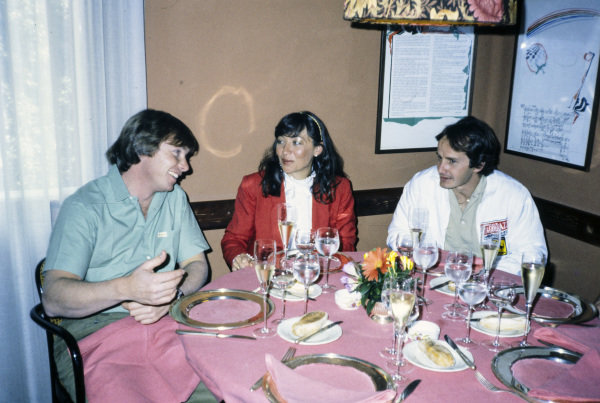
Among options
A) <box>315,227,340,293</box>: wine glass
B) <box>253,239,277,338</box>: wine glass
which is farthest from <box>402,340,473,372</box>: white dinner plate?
<box>315,227,340,293</box>: wine glass

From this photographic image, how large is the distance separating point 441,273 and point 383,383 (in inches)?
36.6

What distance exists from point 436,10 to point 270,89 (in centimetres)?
173

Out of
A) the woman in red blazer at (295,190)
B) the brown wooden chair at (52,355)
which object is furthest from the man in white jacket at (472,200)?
the brown wooden chair at (52,355)

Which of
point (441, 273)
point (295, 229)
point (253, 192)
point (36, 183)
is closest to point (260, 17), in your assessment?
point (253, 192)

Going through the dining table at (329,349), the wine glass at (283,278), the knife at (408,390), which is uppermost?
the wine glass at (283,278)

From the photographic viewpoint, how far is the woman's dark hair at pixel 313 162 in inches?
113

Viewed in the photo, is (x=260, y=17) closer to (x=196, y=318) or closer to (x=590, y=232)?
(x=196, y=318)

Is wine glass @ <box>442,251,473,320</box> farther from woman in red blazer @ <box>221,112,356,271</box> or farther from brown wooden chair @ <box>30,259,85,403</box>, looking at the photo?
brown wooden chair @ <box>30,259,85,403</box>

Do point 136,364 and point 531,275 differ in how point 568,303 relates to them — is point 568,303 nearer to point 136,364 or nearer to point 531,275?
point 531,275

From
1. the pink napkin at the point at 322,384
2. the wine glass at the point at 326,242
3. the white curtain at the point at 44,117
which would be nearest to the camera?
the pink napkin at the point at 322,384

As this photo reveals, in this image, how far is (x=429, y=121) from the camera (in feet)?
12.5

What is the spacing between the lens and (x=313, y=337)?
1.57m

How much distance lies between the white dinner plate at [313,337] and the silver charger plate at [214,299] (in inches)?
3.9

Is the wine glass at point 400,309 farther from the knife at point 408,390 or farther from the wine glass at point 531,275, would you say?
the wine glass at point 531,275
